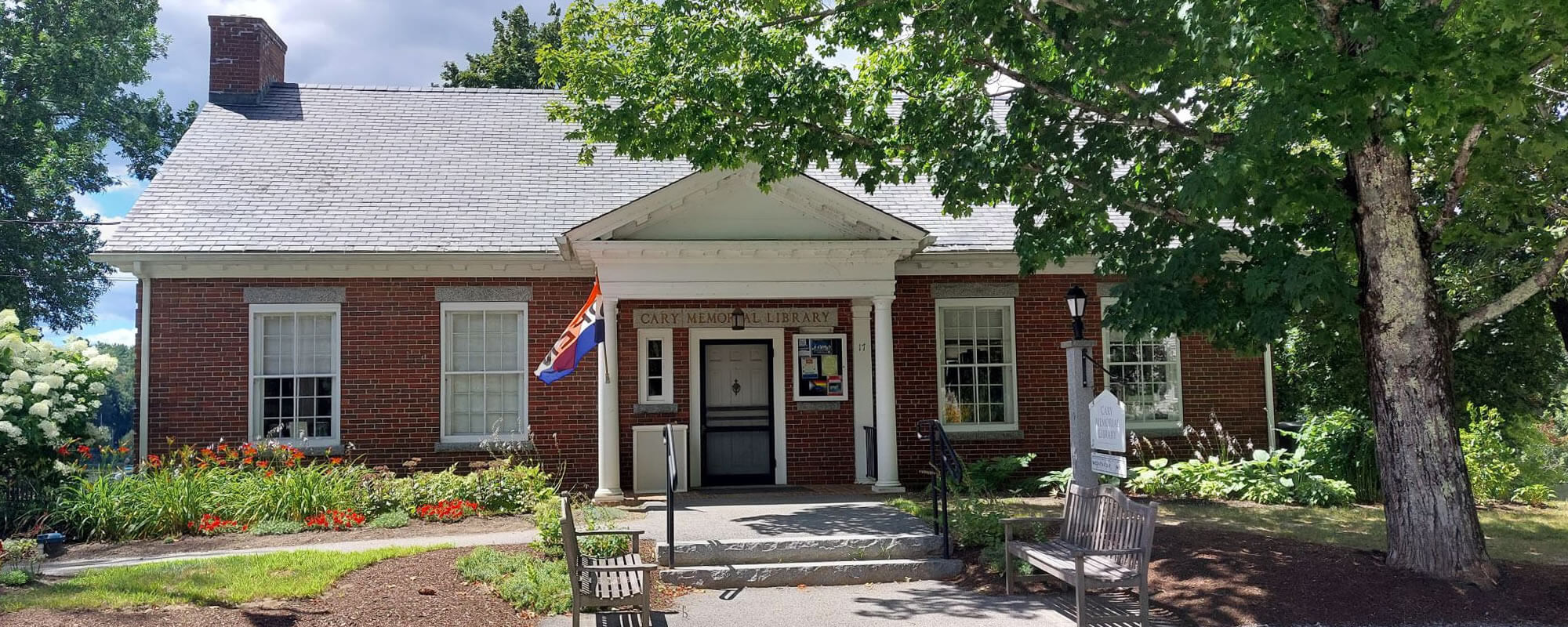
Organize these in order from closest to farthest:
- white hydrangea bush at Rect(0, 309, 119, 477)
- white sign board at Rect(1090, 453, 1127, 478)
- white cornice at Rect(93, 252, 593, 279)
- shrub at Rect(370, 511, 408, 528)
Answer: white sign board at Rect(1090, 453, 1127, 478) < white hydrangea bush at Rect(0, 309, 119, 477) < shrub at Rect(370, 511, 408, 528) < white cornice at Rect(93, 252, 593, 279)

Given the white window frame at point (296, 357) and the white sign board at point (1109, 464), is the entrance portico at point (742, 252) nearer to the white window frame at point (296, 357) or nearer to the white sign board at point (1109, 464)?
the white window frame at point (296, 357)

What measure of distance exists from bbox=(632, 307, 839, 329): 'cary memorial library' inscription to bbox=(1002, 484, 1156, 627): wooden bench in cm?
591

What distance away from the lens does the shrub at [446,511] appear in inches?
456

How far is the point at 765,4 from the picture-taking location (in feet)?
33.5

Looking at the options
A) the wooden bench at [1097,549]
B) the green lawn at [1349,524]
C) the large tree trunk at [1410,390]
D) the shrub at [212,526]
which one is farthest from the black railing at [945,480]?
the shrub at [212,526]

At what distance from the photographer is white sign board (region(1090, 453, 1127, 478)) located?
26.7 ft

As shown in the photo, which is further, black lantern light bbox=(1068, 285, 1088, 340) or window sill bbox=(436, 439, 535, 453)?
window sill bbox=(436, 439, 535, 453)

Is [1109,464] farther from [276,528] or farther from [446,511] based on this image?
[276,528]

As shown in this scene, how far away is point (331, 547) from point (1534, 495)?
14183mm

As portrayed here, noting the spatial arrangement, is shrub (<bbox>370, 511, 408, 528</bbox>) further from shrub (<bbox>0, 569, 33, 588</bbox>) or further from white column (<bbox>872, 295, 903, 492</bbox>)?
white column (<bbox>872, 295, 903, 492</bbox>)

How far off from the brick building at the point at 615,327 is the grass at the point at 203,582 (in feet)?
14.3

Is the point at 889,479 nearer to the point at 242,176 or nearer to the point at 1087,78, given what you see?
the point at 1087,78

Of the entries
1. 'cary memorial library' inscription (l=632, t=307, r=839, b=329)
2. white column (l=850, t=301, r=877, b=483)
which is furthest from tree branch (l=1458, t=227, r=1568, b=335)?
'cary memorial library' inscription (l=632, t=307, r=839, b=329)

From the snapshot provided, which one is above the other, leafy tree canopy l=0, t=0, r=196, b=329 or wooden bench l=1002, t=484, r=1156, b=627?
leafy tree canopy l=0, t=0, r=196, b=329
